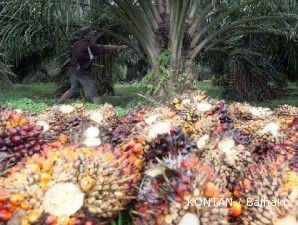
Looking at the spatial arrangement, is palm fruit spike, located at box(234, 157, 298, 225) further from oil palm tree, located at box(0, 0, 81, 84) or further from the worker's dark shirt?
the worker's dark shirt

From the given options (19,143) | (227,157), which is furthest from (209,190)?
(19,143)

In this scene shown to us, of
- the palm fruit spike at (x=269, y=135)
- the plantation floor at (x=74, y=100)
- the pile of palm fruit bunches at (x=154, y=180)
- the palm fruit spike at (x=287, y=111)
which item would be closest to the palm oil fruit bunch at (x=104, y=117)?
the pile of palm fruit bunches at (x=154, y=180)

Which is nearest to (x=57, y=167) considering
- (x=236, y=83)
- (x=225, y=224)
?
(x=225, y=224)

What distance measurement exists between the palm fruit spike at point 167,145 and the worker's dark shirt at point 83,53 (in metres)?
5.71

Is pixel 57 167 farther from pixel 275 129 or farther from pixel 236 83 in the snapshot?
pixel 236 83

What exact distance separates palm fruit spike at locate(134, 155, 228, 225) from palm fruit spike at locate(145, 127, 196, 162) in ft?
1.04

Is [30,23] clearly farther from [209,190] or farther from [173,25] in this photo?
[209,190]

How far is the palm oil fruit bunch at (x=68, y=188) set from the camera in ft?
3.99

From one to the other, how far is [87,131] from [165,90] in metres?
4.75

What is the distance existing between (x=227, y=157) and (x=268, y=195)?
12.7 inches

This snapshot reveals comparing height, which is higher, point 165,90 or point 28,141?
point 28,141

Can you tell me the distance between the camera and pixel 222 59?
9.25 meters

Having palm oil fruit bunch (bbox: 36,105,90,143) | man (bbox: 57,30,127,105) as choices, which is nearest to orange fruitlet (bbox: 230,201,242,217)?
palm oil fruit bunch (bbox: 36,105,90,143)

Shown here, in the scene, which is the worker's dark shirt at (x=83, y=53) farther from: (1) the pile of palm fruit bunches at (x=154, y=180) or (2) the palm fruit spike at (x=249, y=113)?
(1) the pile of palm fruit bunches at (x=154, y=180)
